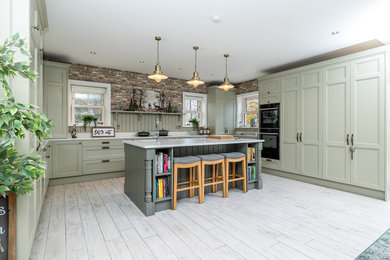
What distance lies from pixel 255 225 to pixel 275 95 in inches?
139

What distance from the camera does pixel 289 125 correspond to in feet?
15.9

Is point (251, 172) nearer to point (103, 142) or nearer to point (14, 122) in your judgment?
point (103, 142)

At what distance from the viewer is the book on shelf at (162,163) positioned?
2.95m

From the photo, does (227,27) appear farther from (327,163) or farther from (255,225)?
(327,163)

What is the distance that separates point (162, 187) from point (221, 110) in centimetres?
427

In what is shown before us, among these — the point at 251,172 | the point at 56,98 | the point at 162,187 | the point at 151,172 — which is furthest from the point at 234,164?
the point at 56,98

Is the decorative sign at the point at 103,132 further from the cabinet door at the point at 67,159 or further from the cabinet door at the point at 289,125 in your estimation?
the cabinet door at the point at 289,125

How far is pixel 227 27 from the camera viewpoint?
3.19m

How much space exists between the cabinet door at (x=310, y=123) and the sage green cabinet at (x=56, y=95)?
518 cm

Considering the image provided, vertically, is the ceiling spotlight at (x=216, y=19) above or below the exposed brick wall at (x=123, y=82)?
above

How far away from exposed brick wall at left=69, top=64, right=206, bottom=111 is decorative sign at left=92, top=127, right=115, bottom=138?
61cm

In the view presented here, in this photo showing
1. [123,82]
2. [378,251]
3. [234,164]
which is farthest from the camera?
[123,82]

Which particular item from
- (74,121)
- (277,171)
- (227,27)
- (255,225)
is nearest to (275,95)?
(277,171)

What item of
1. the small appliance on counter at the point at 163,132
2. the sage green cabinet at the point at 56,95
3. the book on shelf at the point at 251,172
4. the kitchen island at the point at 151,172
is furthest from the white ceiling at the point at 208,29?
the book on shelf at the point at 251,172
